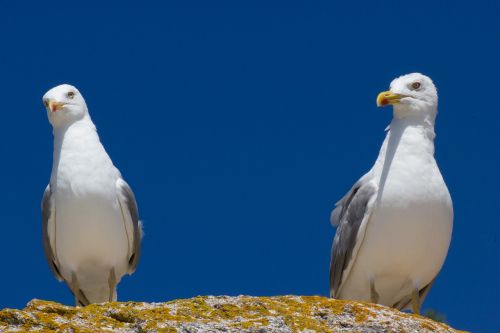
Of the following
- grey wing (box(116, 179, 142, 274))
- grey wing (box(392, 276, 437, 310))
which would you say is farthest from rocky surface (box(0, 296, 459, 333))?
grey wing (box(116, 179, 142, 274))

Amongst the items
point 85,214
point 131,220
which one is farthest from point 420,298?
point 85,214

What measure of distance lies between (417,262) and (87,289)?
482cm

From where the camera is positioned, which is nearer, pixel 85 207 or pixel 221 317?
pixel 221 317

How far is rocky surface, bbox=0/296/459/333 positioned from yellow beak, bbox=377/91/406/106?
605 centimetres

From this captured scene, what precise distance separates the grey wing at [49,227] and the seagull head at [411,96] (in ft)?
15.3

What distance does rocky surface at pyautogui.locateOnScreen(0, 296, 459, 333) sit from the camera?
645 centimetres

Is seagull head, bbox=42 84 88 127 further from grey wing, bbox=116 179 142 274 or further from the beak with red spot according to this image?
grey wing, bbox=116 179 142 274

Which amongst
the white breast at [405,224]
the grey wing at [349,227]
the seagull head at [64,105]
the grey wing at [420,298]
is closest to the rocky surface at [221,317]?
the white breast at [405,224]

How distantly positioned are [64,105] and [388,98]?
4.79m

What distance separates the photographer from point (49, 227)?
1419 centimetres

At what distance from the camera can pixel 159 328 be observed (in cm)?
658

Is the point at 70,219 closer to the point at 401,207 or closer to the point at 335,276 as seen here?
the point at 335,276

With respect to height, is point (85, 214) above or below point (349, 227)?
above

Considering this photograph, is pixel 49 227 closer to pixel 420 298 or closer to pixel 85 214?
pixel 85 214
